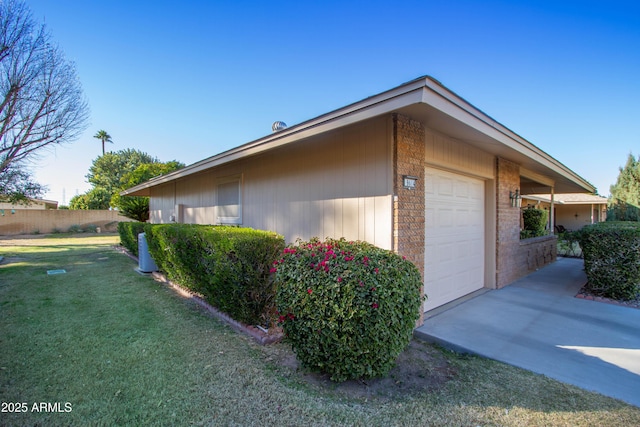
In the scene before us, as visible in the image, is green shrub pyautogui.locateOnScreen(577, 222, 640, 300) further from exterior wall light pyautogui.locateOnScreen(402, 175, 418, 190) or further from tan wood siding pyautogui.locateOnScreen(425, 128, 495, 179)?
exterior wall light pyautogui.locateOnScreen(402, 175, 418, 190)

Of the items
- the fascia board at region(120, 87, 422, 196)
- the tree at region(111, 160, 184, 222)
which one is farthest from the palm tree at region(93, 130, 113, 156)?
the fascia board at region(120, 87, 422, 196)

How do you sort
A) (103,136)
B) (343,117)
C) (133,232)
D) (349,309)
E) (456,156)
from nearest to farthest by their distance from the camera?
1. (349,309)
2. (343,117)
3. (456,156)
4. (133,232)
5. (103,136)

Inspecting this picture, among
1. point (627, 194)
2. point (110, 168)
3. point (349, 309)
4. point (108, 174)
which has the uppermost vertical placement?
point (110, 168)

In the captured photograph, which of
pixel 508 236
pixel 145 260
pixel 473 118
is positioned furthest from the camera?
pixel 145 260

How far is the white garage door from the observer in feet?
Answer: 15.5

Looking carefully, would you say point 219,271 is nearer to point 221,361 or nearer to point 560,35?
point 221,361

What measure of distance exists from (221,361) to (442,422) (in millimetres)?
2295

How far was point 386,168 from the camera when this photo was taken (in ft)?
12.7

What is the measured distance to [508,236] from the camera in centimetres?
663

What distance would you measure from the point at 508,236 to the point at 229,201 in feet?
22.8

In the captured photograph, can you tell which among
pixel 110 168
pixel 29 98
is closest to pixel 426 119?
pixel 29 98

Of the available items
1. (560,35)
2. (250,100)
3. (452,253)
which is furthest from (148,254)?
(560,35)

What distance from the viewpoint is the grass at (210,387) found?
7.49ft

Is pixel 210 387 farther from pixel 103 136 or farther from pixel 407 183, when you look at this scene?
pixel 103 136
